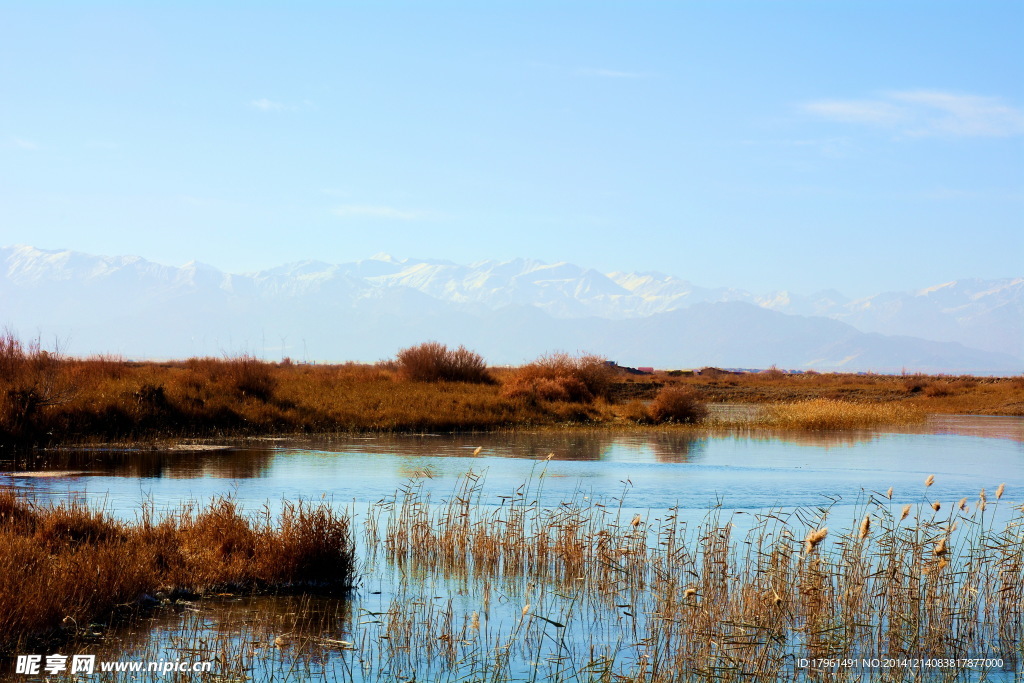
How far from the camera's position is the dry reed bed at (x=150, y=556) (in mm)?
8320

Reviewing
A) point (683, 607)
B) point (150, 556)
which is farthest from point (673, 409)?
point (150, 556)

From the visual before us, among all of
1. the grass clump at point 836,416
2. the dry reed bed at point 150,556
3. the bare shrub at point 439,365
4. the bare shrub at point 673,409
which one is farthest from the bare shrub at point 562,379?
the dry reed bed at point 150,556

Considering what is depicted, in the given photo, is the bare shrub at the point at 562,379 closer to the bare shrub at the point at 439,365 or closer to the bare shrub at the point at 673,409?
the bare shrub at the point at 439,365

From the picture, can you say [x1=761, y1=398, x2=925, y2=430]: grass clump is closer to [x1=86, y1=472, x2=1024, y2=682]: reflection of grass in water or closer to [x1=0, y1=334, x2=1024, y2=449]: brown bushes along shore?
[x1=0, y1=334, x2=1024, y2=449]: brown bushes along shore

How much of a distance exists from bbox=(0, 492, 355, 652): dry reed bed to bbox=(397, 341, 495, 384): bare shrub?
2921 cm

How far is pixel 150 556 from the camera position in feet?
31.4

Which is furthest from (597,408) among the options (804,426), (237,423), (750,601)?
(750,601)

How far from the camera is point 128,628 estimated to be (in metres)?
8.27

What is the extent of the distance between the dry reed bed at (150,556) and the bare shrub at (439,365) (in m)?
29.2

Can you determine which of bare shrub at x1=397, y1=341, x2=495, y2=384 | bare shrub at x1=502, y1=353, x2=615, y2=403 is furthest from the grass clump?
bare shrub at x1=397, y1=341, x2=495, y2=384

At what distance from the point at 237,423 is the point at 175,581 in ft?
65.7

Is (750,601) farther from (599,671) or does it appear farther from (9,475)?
(9,475)

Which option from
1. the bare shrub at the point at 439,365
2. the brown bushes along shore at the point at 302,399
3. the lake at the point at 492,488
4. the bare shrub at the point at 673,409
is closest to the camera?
the lake at the point at 492,488

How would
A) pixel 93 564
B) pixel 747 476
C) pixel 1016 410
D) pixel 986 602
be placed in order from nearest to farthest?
1. pixel 93 564
2. pixel 986 602
3. pixel 747 476
4. pixel 1016 410
